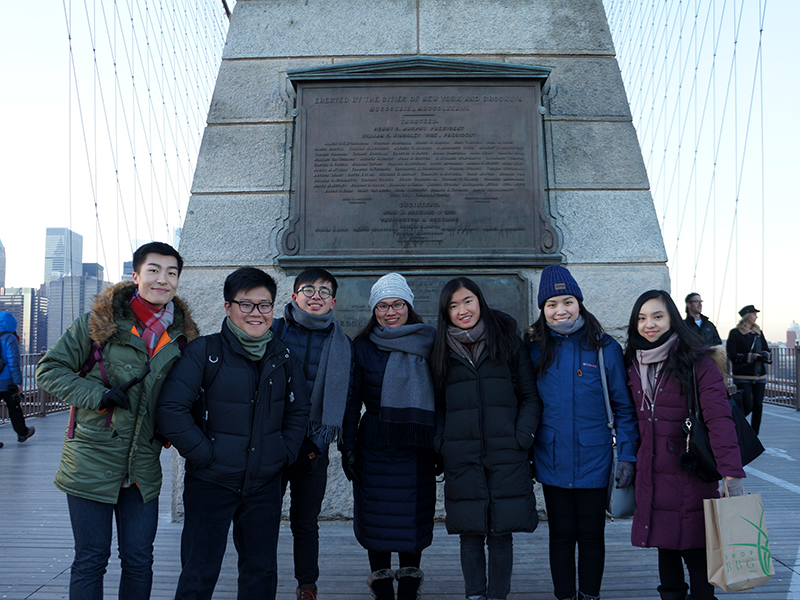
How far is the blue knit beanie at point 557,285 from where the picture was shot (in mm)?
2771

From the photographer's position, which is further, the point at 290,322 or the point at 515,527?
the point at 290,322

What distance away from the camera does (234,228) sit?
452 centimetres

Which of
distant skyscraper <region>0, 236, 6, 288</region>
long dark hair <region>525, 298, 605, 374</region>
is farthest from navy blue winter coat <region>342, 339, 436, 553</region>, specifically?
distant skyscraper <region>0, 236, 6, 288</region>

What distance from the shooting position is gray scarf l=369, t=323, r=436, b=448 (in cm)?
271

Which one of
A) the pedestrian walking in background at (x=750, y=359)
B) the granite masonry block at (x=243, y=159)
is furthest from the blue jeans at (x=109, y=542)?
the pedestrian walking in background at (x=750, y=359)

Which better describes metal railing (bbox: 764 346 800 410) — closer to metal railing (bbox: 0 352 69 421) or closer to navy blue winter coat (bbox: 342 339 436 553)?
navy blue winter coat (bbox: 342 339 436 553)

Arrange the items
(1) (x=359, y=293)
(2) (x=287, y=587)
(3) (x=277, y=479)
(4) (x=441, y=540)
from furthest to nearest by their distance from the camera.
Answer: (1) (x=359, y=293)
(4) (x=441, y=540)
(2) (x=287, y=587)
(3) (x=277, y=479)

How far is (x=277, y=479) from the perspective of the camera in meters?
2.60

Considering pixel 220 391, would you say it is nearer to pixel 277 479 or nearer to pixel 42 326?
pixel 277 479

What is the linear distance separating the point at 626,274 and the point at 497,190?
1.23 meters

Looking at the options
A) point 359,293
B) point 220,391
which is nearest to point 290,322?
point 220,391

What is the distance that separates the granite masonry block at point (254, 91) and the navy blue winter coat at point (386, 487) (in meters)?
2.77

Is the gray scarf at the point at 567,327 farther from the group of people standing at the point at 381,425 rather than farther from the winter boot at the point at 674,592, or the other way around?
the winter boot at the point at 674,592

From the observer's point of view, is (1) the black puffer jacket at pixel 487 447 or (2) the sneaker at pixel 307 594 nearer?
(1) the black puffer jacket at pixel 487 447
